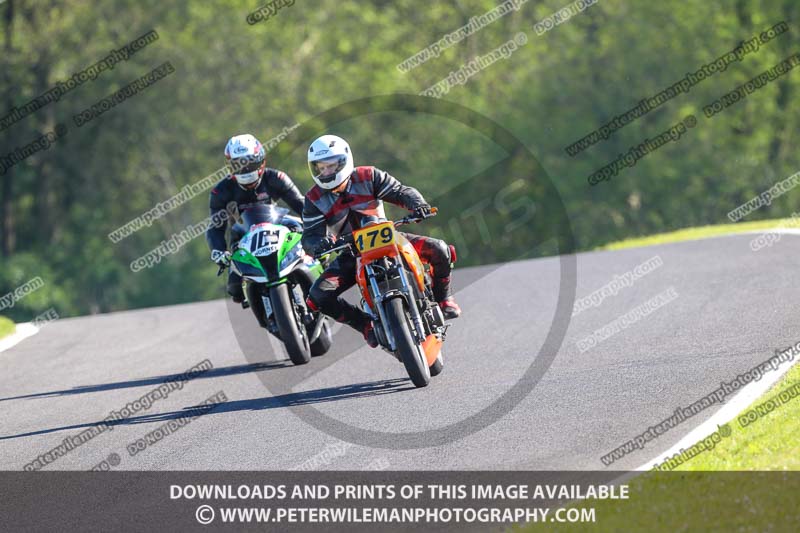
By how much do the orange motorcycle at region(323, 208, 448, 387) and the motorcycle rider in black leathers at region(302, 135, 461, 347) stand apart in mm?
337

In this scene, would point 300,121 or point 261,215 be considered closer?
point 261,215

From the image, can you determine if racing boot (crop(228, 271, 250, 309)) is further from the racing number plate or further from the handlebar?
the racing number plate

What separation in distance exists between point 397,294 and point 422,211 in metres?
0.87

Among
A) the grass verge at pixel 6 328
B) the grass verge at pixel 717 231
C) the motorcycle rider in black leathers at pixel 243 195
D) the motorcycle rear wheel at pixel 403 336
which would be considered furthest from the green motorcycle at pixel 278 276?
the grass verge at pixel 717 231

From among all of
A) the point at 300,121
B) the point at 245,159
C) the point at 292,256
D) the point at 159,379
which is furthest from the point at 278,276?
the point at 300,121

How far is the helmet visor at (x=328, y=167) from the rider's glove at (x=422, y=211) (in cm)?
72

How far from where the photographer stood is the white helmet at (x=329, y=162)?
942cm

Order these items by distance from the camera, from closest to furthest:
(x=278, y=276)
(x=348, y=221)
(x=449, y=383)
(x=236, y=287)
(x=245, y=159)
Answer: (x=449, y=383) < (x=348, y=221) < (x=278, y=276) < (x=245, y=159) < (x=236, y=287)

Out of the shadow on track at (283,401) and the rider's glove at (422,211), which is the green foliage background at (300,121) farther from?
the rider's glove at (422,211)

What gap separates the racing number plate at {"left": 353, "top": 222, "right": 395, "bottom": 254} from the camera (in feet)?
29.6

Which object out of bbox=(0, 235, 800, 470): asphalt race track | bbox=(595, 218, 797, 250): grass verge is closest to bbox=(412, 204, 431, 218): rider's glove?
bbox=(0, 235, 800, 470): asphalt race track

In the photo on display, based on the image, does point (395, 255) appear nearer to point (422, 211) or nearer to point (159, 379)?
point (422, 211)

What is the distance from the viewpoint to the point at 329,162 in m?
9.43

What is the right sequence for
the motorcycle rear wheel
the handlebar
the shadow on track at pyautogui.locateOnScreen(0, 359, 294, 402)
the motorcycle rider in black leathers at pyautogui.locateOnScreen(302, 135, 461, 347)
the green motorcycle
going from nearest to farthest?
the motorcycle rear wheel < the handlebar < the motorcycle rider in black leathers at pyautogui.locateOnScreen(302, 135, 461, 347) < the green motorcycle < the shadow on track at pyautogui.locateOnScreen(0, 359, 294, 402)
